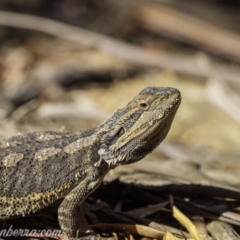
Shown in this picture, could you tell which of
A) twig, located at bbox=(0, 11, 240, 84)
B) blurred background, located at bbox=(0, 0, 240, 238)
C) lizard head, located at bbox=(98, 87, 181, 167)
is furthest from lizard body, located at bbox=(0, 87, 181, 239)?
twig, located at bbox=(0, 11, 240, 84)

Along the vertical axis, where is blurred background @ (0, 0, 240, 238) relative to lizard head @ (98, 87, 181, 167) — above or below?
below

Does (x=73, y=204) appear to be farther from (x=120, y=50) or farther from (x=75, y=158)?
(x=120, y=50)

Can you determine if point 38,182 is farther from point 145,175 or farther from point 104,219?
point 145,175

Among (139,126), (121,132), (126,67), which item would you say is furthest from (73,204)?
(126,67)

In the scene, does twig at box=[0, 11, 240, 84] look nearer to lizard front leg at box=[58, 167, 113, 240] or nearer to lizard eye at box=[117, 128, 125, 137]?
lizard eye at box=[117, 128, 125, 137]

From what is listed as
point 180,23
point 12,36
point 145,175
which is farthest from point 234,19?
point 145,175

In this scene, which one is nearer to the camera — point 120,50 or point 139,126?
point 139,126
